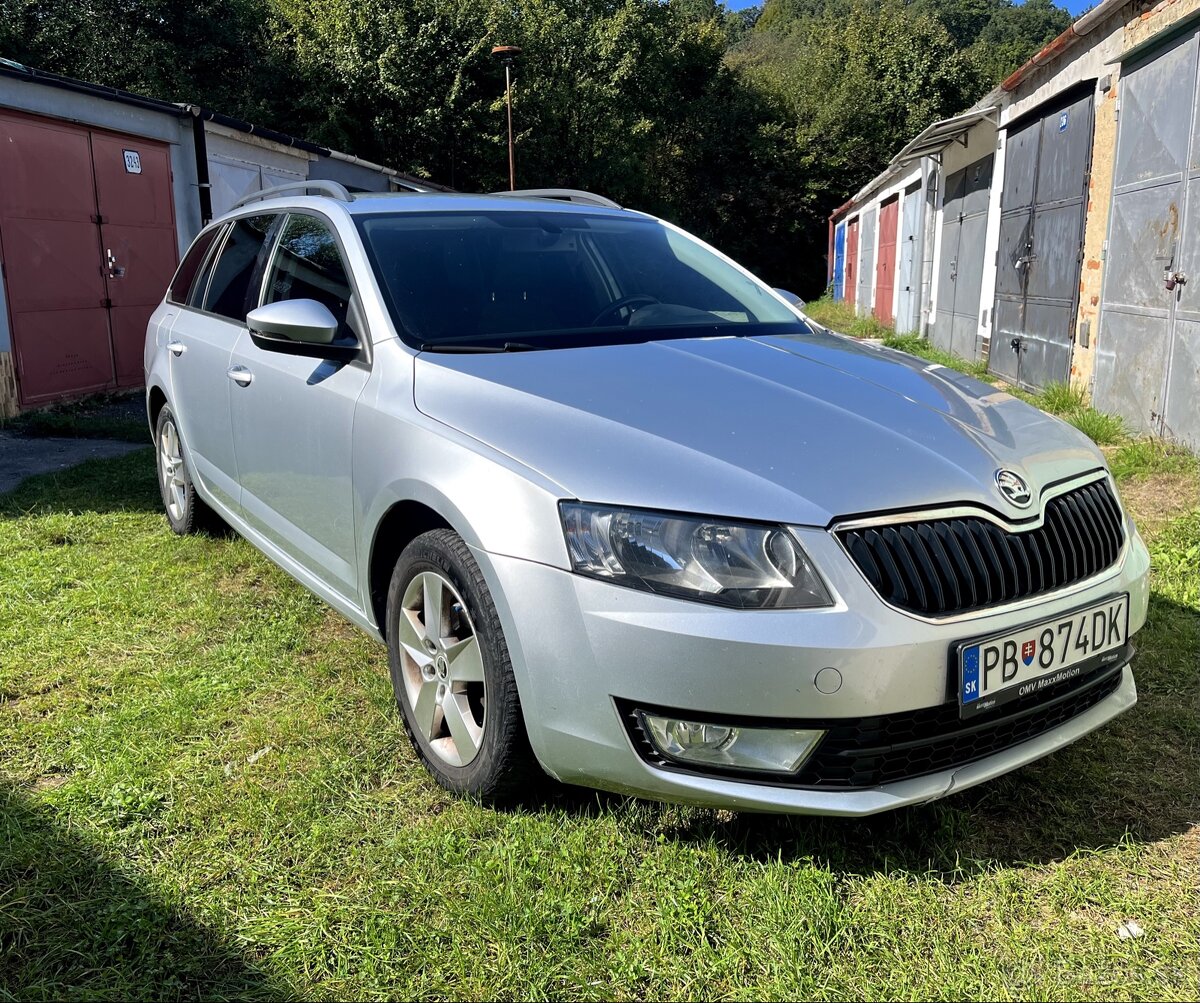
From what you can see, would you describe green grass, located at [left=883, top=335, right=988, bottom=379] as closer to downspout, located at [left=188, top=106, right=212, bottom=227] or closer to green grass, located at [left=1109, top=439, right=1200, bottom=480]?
green grass, located at [left=1109, top=439, right=1200, bottom=480]

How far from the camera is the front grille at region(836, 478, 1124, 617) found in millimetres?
1960

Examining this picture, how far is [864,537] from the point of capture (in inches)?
77.8

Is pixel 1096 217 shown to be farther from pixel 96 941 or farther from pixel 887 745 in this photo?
pixel 96 941

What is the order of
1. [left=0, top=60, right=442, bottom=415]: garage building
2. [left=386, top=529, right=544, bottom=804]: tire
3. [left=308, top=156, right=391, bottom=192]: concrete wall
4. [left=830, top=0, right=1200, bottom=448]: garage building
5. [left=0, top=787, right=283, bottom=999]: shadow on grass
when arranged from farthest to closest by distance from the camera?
1. [left=308, top=156, right=391, bottom=192]: concrete wall
2. [left=0, top=60, right=442, bottom=415]: garage building
3. [left=830, top=0, right=1200, bottom=448]: garage building
4. [left=386, top=529, right=544, bottom=804]: tire
5. [left=0, top=787, right=283, bottom=999]: shadow on grass

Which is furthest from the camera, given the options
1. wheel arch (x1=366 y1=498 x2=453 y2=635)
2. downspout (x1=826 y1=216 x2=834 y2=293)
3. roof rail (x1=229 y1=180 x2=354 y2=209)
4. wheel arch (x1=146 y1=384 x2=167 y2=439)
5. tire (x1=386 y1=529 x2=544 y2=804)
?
downspout (x1=826 y1=216 x2=834 y2=293)

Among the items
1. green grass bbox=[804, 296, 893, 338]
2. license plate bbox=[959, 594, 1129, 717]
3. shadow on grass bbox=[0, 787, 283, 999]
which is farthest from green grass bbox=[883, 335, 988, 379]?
shadow on grass bbox=[0, 787, 283, 999]

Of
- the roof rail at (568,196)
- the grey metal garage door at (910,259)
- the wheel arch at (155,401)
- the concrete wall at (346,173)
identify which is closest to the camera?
the roof rail at (568,196)

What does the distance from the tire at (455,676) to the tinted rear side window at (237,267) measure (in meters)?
1.79

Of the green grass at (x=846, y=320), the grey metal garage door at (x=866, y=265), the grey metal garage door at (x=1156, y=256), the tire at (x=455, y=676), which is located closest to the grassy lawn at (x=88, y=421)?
the tire at (x=455, y=676)

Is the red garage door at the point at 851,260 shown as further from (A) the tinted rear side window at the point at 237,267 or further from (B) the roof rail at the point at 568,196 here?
(A) the tinted rear side window at the point at 237,267

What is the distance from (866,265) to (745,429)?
22724 mm

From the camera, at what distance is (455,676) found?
238 cm

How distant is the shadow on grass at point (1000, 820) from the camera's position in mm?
2256

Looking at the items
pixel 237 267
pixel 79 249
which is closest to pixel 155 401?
pixel 237 267
